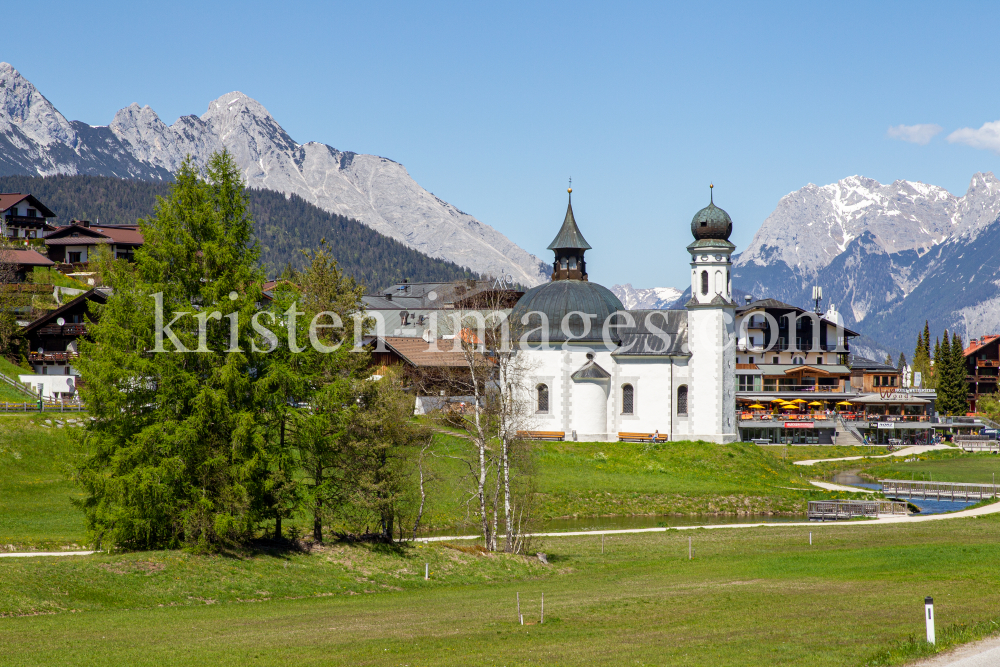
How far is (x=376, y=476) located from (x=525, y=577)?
5.65m

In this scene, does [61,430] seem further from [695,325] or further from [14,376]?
[695,325]

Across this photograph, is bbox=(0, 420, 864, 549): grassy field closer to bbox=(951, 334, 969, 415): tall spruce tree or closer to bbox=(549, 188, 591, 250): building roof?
bbox=(549, 188, 591, 250): building roof

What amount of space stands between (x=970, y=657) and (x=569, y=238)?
6410 cm

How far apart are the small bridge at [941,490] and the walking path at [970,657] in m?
39.1

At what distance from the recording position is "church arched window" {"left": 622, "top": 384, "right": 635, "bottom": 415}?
6906cm

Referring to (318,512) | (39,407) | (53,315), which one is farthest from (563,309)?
(318,512)

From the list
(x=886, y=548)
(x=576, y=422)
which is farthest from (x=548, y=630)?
(x=576, y=422)

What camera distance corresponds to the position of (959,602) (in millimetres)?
22203

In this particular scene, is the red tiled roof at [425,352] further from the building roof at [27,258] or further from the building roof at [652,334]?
the building roof at [27,258]

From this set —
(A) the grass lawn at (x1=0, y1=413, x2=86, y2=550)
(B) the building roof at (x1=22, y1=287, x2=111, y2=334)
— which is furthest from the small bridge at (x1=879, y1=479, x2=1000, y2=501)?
(B) the building roof at (x1=22, y1=287, x2=111, y2=334)

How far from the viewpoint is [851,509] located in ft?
164

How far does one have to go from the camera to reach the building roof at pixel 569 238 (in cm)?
7950

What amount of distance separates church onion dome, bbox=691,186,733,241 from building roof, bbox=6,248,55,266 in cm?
5353

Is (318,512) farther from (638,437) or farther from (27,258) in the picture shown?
(27,258)
